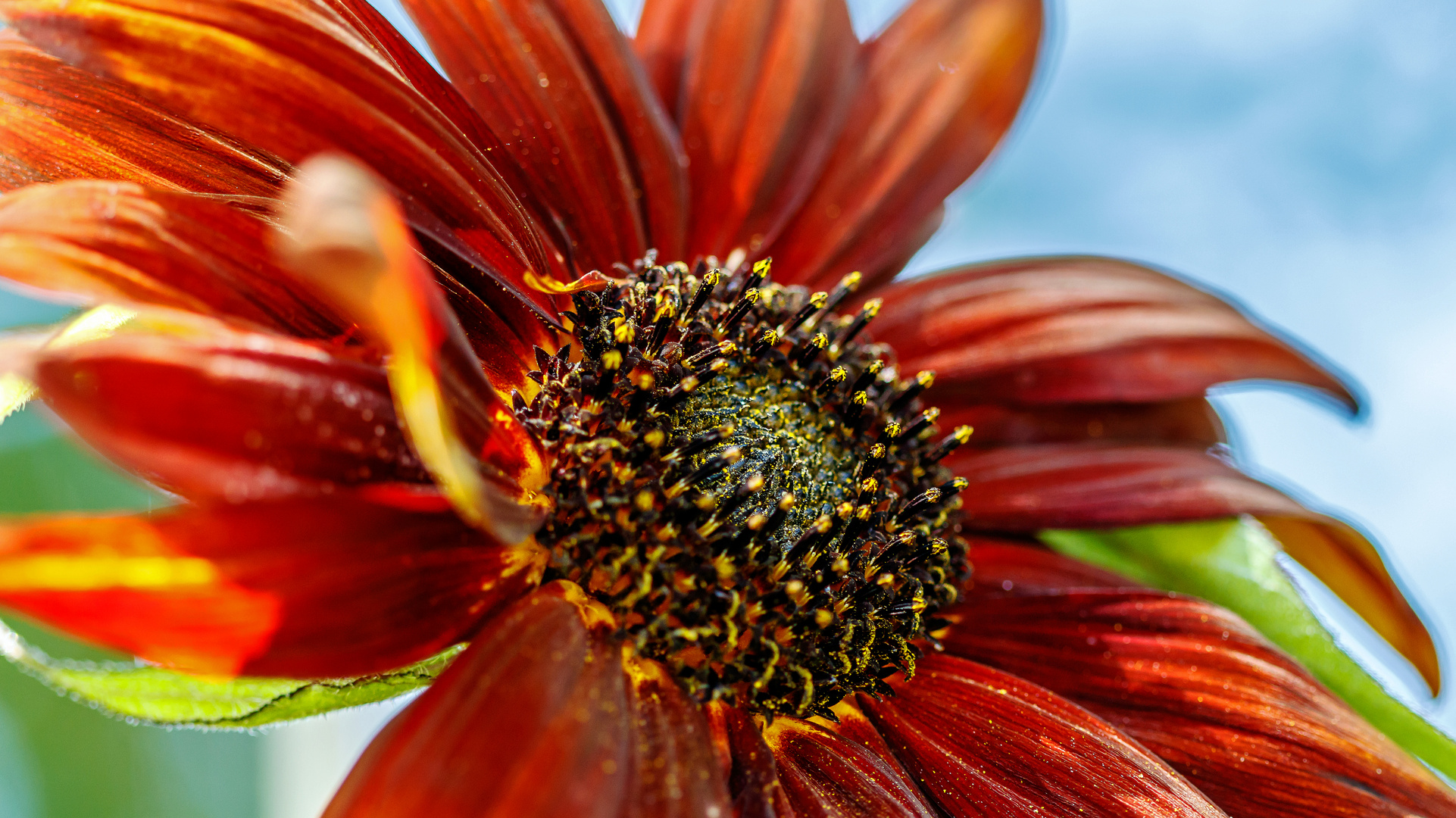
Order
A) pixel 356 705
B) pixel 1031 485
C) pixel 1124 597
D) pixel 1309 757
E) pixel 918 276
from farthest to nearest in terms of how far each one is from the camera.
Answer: pixel 918 276, pixel 1031 485, pixel 1124 597, pixel 1309 757, pixel 356 705

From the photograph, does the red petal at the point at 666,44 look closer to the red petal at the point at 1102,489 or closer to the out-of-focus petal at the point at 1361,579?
the red petal at the point at 1102,489

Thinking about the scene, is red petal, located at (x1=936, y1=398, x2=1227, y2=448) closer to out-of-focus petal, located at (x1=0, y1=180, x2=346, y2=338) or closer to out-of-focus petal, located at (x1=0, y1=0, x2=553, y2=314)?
out-of-focus petal, located at (x1=0, y1=0, x2=553, y2=314)

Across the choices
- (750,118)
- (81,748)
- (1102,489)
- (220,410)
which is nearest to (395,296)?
(220,410)

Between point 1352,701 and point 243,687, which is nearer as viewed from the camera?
point 243,687

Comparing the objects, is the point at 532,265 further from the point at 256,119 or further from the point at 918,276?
the point at 918,276

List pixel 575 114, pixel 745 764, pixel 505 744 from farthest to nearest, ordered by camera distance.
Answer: pixel 575 114, pixel 745 764, pixel 505 744

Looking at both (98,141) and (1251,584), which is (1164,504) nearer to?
(1251,584)

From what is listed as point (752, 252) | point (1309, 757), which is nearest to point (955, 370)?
point (752, 252)
